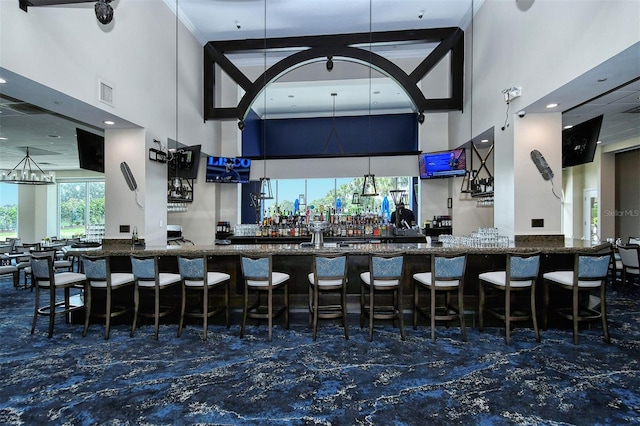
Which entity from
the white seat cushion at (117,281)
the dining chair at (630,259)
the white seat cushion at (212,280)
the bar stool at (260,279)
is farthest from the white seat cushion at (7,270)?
the dining chair at (630,259)

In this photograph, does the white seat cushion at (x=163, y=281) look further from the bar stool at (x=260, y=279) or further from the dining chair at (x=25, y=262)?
the dining chair at (x=25, y=262)

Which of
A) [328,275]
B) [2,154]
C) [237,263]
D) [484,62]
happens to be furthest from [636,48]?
[2,154]

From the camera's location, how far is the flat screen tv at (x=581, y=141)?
5672mm

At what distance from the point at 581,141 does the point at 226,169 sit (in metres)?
6.93

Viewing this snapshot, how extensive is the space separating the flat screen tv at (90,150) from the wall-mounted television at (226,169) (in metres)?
2.22

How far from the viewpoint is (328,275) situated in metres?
4.07

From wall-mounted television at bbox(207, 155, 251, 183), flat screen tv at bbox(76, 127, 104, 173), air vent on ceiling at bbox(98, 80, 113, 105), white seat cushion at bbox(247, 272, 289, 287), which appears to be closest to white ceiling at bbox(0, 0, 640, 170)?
air vent on ceiling at bbox(98, 80, 113, 105)

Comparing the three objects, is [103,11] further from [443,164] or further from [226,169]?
[443,164]

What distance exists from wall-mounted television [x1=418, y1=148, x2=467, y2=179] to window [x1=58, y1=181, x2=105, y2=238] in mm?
13104

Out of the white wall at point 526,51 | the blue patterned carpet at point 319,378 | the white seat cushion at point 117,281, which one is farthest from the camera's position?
the white seat cushion at point 117,281

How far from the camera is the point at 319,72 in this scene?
8.70 meters

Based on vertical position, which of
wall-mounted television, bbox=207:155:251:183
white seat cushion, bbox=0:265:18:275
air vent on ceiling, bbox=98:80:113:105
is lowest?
white seat cushion, bbox=0:265:18:275

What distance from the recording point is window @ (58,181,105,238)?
14.3 m

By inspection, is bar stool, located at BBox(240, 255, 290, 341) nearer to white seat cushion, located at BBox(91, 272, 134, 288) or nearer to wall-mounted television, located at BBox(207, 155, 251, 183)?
white seat cushion, located at BBox(91, 272, 134, 288)
